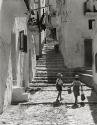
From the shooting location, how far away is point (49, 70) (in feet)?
74.2

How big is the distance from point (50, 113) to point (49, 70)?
11354 millimetres

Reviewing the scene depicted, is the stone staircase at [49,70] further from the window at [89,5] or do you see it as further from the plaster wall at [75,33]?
the window at [89,5]

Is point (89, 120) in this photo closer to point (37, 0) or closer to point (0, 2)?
point (0, 2)

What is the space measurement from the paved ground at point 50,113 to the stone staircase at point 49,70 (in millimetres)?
5893

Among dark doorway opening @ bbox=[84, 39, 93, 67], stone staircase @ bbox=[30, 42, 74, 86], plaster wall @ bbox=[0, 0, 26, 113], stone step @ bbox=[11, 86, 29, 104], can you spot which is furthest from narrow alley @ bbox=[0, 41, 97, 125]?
dark doorway opening @ bbox=[84, 39, 93, 67]

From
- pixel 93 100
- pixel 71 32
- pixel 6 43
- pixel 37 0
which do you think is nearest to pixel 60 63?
pixel 71 32

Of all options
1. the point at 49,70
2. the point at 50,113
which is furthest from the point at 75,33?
the point at 50,113

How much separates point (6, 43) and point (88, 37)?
13718mm

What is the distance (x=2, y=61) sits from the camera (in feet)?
37.8

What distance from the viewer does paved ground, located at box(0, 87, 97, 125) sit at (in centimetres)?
992

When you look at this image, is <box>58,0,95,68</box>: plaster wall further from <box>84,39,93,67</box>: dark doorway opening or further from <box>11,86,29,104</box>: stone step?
<box>11,86,29,104</box>: stone step

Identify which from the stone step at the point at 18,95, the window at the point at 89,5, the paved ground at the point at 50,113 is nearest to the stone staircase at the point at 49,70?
the window at the point at 89,5

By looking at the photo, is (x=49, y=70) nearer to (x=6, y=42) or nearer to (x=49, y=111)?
(x=6, y=42)

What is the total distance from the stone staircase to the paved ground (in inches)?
232
